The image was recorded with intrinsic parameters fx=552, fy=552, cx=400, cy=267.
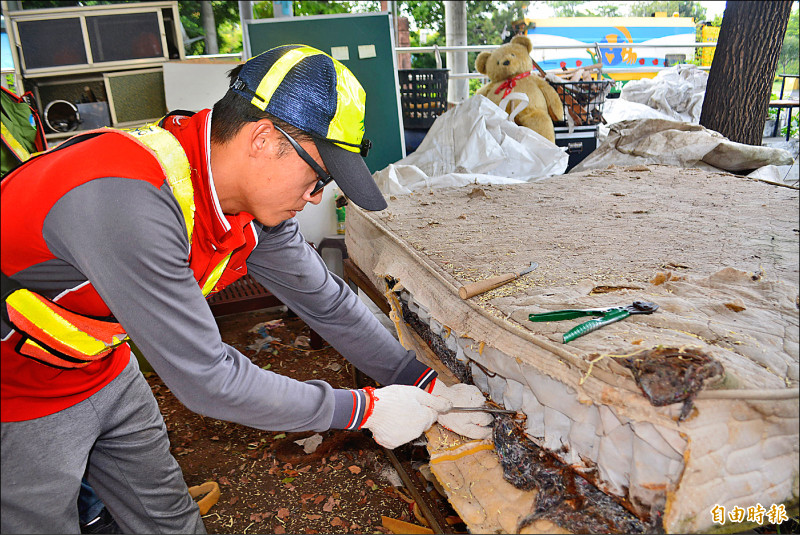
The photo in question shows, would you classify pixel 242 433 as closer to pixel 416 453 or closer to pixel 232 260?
pixel 416 453

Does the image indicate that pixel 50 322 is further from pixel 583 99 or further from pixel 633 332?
pixel 583 99

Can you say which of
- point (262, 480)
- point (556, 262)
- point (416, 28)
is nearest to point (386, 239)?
point (556, 262)

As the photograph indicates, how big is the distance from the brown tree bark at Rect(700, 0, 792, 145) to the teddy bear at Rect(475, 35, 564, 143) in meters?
A: 1.08

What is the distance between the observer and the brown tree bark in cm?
267

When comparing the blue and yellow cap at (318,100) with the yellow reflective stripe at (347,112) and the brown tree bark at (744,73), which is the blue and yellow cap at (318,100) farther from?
the brown tree bark at (744,73)

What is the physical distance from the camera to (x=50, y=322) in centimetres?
115

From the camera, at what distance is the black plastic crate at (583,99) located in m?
4.24

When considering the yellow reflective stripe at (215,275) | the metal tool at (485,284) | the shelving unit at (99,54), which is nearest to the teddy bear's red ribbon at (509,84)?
the shelving unit at (99,54)

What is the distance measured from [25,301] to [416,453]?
1330 millimetres

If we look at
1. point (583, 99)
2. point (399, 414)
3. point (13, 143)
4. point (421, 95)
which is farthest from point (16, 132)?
point (583, 99)

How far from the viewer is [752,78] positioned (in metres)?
2.99

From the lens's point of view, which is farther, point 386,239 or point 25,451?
point 386,239

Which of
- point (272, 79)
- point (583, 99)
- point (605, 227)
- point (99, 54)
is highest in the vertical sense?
point (99, 54)

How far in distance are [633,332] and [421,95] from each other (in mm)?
3765
